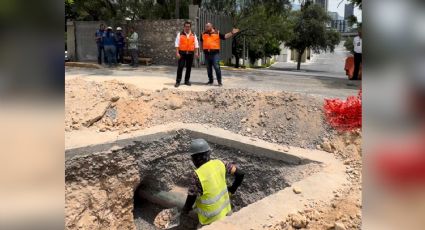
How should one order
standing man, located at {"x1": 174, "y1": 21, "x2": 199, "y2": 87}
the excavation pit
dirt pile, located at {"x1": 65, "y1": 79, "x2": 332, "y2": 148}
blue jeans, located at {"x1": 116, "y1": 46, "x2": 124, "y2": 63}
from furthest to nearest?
blue jeans, located at {"x1": 116, "y1": 46, "x2": 124, "y2": 63}, standing man, located at {"x1": 174, "y1": 21, "x2": 199, "y2": 87}, dirt pile, located at {"x1": 65, "y1": 79, "x2": 332, "y2": 148}, the excavation pit

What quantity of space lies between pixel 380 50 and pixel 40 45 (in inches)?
29.0

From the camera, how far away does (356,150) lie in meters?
5.57

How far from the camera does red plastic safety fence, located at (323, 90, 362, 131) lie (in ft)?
19.8

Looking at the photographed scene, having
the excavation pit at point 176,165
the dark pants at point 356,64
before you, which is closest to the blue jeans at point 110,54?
the excavation pit at point 176,165

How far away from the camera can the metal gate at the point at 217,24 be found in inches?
545

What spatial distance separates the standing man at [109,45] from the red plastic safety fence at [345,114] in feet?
30.3

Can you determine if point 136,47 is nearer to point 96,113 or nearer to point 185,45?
point 185,45

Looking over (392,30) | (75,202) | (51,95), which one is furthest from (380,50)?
(75,202)

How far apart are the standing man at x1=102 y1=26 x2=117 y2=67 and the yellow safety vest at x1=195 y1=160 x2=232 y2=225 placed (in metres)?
10.2

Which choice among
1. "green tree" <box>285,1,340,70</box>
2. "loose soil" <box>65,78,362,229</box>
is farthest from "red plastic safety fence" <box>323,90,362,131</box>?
"green tree" <box>285,1,340,70</box>

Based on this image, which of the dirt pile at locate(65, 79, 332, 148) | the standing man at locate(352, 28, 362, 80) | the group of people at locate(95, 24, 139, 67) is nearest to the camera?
the dirt pile at locate(65, 79, 332, 148)

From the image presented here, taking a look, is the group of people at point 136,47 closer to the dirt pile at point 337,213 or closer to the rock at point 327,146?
the rock at point 327,146

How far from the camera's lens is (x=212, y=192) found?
4.42m

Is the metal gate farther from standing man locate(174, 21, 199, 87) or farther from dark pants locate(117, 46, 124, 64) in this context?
standing man locate(174, 21, 199, 87)
